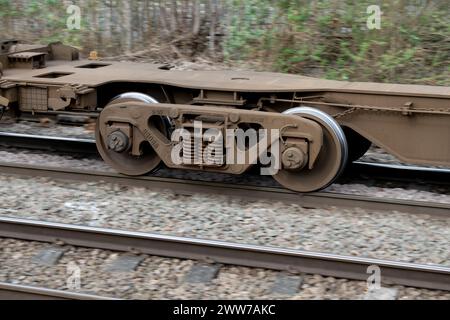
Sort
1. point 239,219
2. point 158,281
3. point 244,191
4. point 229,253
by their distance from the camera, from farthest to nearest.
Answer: point 244,191 → point 239,219 → point 229,253 → point 158,281

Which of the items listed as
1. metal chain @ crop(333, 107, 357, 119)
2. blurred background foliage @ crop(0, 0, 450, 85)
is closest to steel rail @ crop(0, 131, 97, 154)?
metal chain @ crop(333, 107, 357, 119)

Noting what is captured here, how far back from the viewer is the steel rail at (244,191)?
25.0 feet

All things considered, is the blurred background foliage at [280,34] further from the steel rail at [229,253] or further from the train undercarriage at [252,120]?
the steel rail at [229,253]

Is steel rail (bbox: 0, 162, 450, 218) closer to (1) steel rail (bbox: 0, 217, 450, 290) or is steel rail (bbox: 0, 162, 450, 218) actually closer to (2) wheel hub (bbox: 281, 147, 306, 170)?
(2) wheel hub (bbox: 281, 147, 306, 170)

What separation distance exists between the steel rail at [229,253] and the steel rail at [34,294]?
39.3 inches

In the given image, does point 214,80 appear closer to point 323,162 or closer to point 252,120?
point 252,120

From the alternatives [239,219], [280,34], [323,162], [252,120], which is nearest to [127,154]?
[252,120]

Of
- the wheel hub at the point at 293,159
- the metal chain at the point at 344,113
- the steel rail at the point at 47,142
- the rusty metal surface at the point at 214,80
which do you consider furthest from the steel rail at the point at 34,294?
the steel rail at the point at 47,142

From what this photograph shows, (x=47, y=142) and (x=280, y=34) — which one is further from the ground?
(x=280, y=34)

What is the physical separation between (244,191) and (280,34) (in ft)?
18.2

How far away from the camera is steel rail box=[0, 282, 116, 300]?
18.5 feet

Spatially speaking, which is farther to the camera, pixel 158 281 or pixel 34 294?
pixel 158 281

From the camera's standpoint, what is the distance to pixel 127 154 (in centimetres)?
852

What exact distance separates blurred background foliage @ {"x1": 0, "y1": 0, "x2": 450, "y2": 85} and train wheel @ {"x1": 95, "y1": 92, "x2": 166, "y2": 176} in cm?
470
